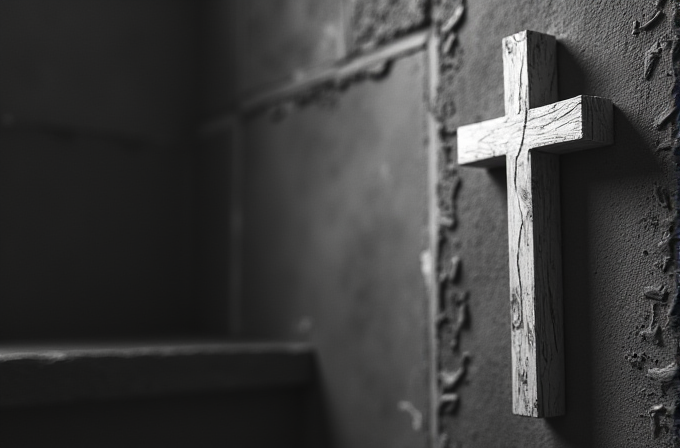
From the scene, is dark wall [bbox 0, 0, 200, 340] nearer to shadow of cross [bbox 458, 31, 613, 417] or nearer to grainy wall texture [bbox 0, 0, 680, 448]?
grainy wall texture [bbox 0, 0, 680, 448]

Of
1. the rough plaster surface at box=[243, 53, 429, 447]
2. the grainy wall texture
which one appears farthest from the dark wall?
the rough plaster surface at box=[243, 53, 429, 447]

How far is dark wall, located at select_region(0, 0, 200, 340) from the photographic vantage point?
2.27 metres

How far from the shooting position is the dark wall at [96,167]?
2.27 metres

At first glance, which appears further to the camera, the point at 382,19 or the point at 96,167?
the point at 96,167

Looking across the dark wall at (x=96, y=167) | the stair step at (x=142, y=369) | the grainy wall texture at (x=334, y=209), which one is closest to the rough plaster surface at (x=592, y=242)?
the grainy wall texture at (x=334, y=209)

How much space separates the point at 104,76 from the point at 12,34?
0.98 feet

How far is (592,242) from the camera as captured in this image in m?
1.31

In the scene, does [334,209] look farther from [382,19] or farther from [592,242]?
[592,242]

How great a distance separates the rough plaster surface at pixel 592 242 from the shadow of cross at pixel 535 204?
31 millimetres

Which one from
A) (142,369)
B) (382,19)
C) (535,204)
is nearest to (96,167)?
(142,369)

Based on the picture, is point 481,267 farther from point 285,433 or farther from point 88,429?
→ point 88,429

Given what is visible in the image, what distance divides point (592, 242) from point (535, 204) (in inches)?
4.5

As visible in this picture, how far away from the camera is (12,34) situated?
7.43ft

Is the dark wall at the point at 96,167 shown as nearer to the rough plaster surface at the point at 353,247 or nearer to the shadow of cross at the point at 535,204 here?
the rough plaster surface at the point at 353,247
